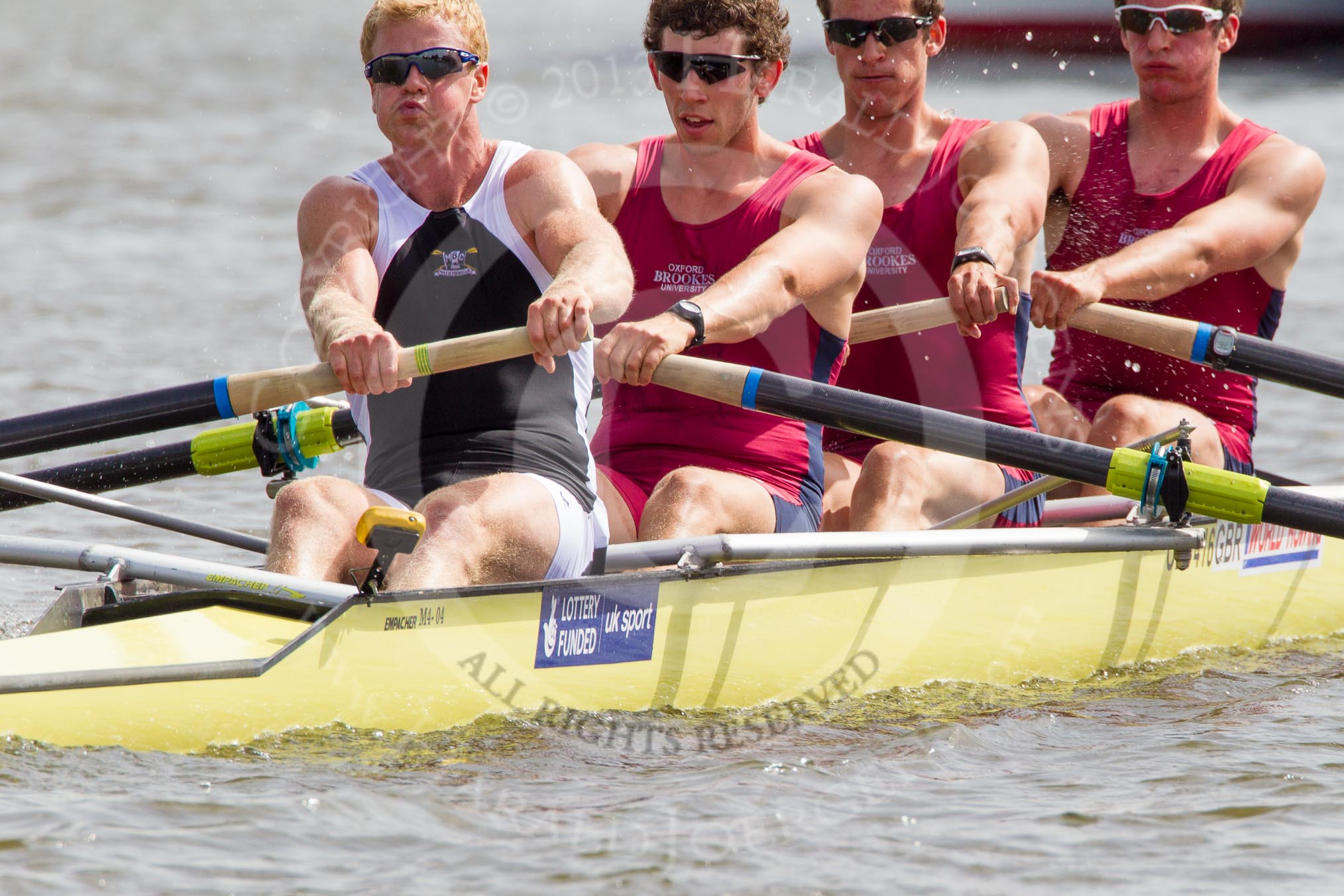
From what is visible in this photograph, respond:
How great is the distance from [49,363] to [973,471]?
18.7 feet

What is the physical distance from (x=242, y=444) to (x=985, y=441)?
2.01 m

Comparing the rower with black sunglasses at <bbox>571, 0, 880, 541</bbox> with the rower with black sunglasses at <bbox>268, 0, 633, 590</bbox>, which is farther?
the rower with black sunglasses at <bbox>571, 0, 880, 541</bbox>

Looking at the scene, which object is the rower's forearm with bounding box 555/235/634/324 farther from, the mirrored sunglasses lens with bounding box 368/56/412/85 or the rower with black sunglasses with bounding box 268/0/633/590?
the mirrored sunglasses lens with bounding box 368/56/412/85

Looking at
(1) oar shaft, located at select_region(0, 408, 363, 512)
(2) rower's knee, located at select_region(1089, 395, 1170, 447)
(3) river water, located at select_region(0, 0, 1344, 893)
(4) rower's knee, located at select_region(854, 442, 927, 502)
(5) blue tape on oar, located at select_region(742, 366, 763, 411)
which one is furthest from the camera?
(2) rower's knee, located at select_region(1089, 395, 1170, 447)

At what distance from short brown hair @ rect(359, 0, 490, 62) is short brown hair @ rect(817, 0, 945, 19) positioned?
53.3 inches

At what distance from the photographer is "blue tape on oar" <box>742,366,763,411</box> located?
3.69 meters

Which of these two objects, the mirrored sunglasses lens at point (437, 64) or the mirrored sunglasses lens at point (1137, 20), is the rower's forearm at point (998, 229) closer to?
the mirrored sunglasses lens at point (1137, 20)

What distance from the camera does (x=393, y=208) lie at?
3676 millimetres

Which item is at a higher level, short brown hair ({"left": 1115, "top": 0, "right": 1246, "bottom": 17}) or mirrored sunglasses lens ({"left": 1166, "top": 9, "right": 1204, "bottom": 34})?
short brown hair ({"left": 1115, "top": 0, "right": 1246, "bottom": 17})

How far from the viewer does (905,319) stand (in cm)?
437

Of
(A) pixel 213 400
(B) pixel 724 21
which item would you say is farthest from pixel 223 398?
(B) pixel 724 21

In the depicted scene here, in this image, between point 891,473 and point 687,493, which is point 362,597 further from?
point 891,473

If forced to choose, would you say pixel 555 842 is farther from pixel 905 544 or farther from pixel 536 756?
pixel 905 544

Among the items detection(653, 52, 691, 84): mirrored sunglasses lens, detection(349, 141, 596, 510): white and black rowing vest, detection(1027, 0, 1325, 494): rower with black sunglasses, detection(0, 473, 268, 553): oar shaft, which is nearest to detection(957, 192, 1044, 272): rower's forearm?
detection(1027, 0, 1325, 494): rower with black sunglasses
